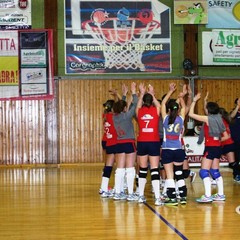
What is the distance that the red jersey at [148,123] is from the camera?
10.1 m

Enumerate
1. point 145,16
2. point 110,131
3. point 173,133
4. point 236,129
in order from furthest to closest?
point 145,16 → point 236,129 → point 110,131 → point 173,133

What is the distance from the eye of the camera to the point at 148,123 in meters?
10.2

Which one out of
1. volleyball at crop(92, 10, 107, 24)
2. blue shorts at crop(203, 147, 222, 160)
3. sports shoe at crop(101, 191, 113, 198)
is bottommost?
sports shoe at crop(101, 191, 113, 198)

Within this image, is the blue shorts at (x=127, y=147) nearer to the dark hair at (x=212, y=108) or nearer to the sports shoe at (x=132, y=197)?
the sports shoe at (x=132, y=197)

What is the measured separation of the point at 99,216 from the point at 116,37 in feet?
41.7

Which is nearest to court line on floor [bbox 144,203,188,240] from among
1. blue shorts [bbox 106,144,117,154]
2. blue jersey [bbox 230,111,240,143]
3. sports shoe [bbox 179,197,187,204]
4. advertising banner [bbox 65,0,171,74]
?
sports shoe [bbox 179,197,187,204]

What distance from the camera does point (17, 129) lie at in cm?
2041

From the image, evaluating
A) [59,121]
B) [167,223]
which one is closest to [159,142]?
→ [167,223]

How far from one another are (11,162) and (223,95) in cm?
808

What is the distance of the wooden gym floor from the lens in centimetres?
741

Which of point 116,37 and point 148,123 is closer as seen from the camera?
point 148,123

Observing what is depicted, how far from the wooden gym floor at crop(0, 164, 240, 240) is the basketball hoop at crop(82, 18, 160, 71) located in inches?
317

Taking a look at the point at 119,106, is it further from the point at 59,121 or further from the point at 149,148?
the point at 59,121

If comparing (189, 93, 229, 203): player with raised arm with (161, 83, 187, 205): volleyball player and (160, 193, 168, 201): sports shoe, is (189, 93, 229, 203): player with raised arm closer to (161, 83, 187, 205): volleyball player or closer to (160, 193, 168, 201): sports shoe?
(161, 83, 187, 205): volleyball player
